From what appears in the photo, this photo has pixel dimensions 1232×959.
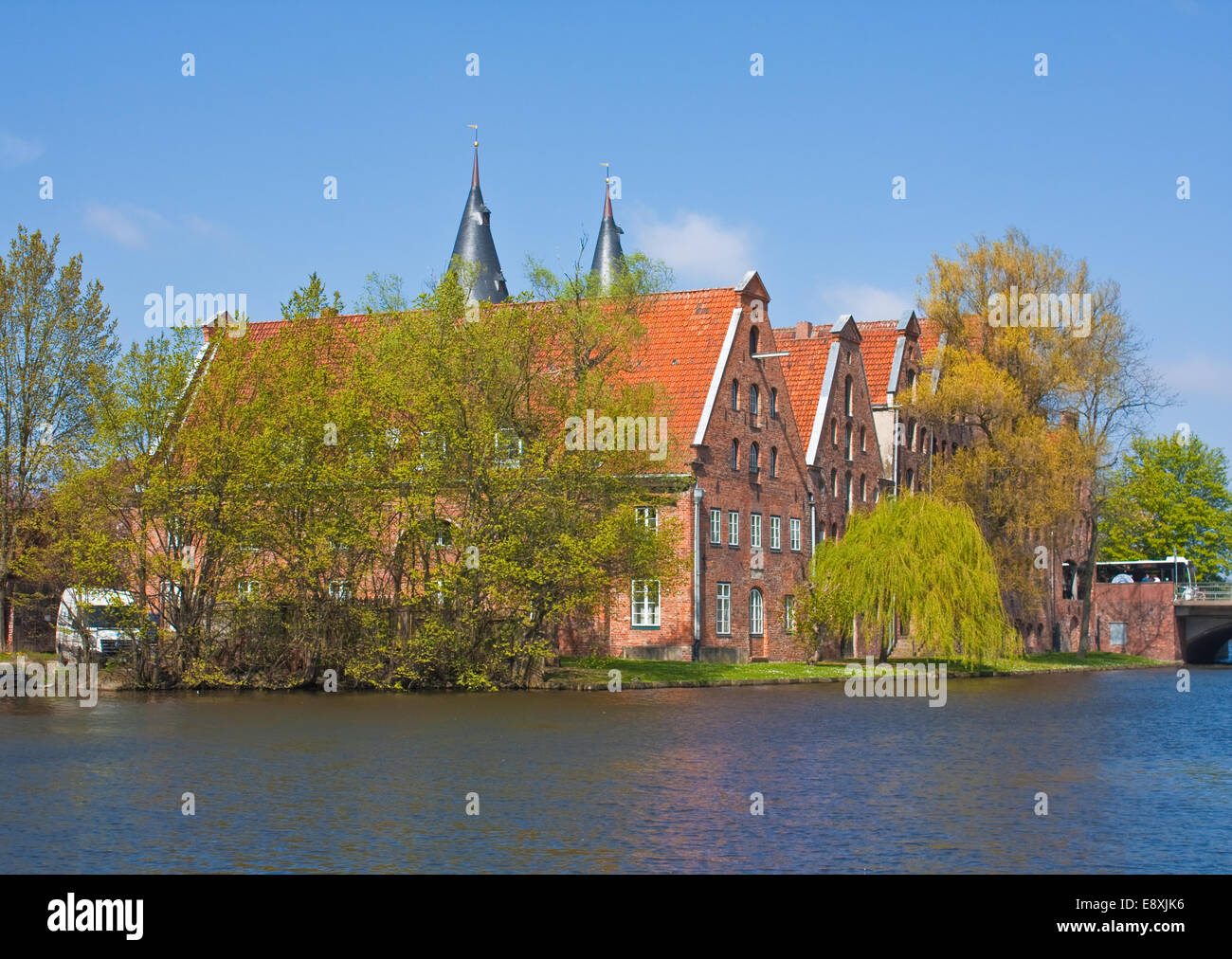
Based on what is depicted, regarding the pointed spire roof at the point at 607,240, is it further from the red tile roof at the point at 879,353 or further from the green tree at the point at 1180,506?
the green tree at the point at 1180,506

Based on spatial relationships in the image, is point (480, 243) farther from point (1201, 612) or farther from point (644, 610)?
point (1201, 612)

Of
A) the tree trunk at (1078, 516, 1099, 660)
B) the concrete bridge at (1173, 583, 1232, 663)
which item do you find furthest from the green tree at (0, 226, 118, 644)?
the concrete bridge at (1173, 583, 1232, 663)

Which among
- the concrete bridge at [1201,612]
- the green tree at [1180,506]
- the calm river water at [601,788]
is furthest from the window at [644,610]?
the green tree at [1180,506]

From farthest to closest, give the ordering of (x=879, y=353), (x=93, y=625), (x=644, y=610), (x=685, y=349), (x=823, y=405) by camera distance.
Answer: (x=879, y=353)
(x=823, y=405)
(x=685, y=349)
(x=644, y=610)
(x=93, y=625)

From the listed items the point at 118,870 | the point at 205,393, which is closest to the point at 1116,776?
the point at 118,870

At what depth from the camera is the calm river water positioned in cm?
1647

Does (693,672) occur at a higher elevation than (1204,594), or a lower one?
lower

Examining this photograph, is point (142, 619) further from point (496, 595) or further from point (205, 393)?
point (496, 595)

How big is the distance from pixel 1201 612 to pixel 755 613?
43.0m

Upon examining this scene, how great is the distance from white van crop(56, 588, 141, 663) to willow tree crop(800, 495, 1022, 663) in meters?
23.5

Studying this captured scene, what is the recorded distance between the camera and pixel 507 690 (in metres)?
43.7

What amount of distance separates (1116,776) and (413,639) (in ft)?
73.0

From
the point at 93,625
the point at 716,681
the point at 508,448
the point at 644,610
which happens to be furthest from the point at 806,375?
the point at 93,625

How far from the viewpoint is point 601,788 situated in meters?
21.5
